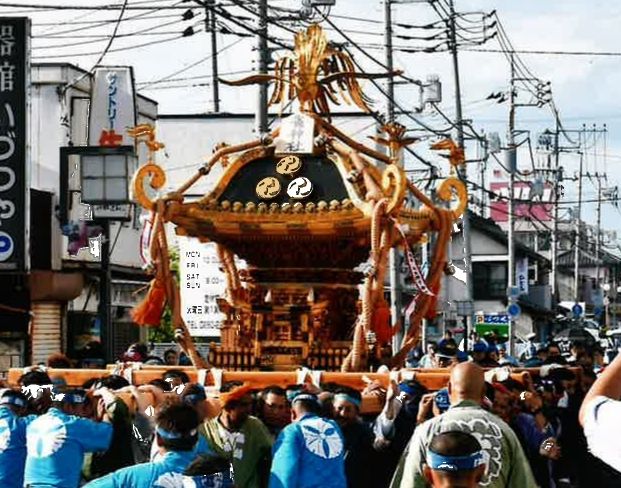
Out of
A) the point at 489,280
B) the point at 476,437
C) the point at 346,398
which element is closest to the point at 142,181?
the point at 346,398

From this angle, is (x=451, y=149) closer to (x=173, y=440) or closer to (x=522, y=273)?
(x=173, y=440)

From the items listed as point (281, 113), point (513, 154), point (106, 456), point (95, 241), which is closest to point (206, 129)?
point (513, 154)

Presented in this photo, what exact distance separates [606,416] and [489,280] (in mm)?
56842

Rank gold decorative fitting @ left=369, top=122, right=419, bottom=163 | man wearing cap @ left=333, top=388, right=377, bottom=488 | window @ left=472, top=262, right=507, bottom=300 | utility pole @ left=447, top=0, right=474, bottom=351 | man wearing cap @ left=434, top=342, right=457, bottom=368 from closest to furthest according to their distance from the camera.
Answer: man wearing cap @ left=333, top=388, right=377, bottom=488 → man wearing cap @ left=434, top=342, right=457, bottom=368 → gold decorative fitting @ left=369, top=122, right=419, bottom=163 → utility pole @ left=447, top=0, right=474, bottom=351 → window @ left=472, top=262, right=507, bottom=300

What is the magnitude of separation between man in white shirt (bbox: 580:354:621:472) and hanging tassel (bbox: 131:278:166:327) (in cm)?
1223

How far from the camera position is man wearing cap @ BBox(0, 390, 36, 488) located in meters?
9.70

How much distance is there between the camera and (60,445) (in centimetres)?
896

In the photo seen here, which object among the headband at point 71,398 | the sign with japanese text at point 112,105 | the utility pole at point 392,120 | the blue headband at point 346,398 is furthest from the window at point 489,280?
the headband at point 71,398

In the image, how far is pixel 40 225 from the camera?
30.2 metres

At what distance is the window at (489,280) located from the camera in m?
60.5

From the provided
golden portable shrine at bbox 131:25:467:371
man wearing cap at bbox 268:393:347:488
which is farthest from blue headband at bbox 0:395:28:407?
golden portable shrine at bbox 131:25:467:371

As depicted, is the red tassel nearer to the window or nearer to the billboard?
the billboard

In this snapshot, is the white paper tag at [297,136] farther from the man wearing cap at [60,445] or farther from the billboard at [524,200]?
the billboard at [524,200]

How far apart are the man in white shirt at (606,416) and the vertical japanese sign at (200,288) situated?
1949 cm
